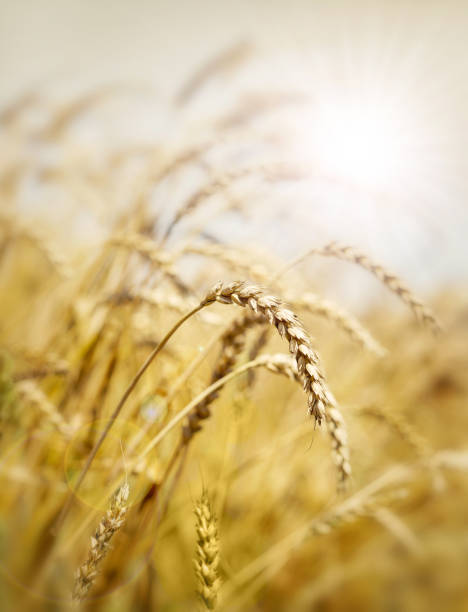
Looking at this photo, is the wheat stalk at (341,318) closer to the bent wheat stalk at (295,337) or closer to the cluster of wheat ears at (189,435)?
the cluster of wheat ears at (189,435)

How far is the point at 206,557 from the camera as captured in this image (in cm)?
51

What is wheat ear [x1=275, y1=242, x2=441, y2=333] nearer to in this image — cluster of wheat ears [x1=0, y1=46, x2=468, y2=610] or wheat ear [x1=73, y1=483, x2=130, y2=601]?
cluster of wheat ears [x1=0, y1=46, x2=468, y2=610]

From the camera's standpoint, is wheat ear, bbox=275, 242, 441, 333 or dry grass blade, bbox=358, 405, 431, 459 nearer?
wheat ear, bbox=275, 242, 441, 333

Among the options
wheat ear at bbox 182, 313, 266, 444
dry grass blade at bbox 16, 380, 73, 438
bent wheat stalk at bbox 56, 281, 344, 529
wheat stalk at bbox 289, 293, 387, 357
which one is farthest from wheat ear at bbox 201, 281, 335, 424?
dry grass blade at bbox 16, 380, 73, 438

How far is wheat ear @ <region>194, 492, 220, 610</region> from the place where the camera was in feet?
1.61

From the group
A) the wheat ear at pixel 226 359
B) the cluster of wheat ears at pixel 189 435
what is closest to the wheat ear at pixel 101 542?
the cluster of wheat ears at pixel 189 435

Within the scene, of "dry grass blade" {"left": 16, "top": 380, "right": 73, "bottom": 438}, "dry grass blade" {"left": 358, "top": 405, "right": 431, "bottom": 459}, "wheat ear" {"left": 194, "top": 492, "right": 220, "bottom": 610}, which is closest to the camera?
"wheat ear" {"left": 194, "top": 492, "right": 220, "bottom": 610}

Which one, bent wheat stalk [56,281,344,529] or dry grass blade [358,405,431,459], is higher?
dry grass blade [358,405,431,459]

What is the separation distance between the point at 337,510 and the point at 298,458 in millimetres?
725

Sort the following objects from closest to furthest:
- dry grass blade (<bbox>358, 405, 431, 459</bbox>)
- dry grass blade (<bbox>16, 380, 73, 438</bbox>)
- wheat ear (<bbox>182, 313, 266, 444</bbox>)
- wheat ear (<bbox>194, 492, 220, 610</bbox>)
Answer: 1. wheat ear (<bbox>194, 492, 220, 610</bbox>)
2. wheat ear (<bbox>182, 313, 266, 444</bbox>)
3. dry grass blade (<bbox>16, 380, 73, 438</bbox>)
4. dry grass blade (<bbox>358, 405, 431, 459</bbox>)

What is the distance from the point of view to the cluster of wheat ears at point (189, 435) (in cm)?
61

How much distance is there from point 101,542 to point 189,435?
0.77 ft

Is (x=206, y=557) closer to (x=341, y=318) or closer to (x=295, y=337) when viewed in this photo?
(x=295, y=337)

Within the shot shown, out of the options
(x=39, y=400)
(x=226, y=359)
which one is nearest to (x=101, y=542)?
(x=226, y=359)
